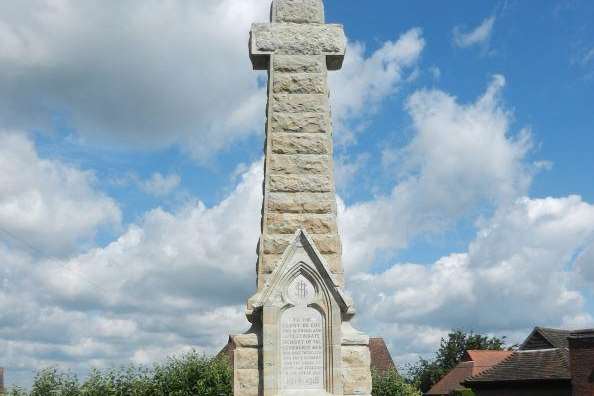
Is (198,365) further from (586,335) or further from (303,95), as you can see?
(303,95)

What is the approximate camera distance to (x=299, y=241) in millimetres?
8805

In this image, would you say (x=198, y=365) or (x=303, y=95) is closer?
(x=303, y=95)

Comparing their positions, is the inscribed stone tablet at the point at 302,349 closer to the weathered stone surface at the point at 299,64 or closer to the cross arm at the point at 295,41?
the weathered stone surface at the point at 299,64

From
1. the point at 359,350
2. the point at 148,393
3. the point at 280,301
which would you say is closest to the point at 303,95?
the point at 280,301

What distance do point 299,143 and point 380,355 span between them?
39689mm

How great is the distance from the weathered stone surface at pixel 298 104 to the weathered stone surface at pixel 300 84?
0.09 metres

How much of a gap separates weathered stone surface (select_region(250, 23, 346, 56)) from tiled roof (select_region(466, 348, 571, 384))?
2309 centimetres

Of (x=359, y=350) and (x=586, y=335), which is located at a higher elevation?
(x=586, y=335)

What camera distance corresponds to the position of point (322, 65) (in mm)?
9812

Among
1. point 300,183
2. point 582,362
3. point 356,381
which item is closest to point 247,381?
point 356,381

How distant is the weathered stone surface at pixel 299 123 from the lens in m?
9.55

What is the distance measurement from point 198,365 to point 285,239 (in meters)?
21.7

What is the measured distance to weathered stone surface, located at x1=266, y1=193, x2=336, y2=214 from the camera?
9203 mm

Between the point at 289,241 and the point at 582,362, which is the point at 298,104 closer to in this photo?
the point at 289,241
